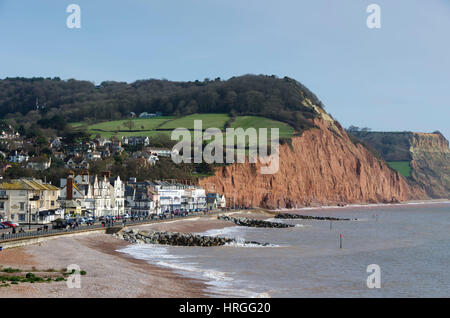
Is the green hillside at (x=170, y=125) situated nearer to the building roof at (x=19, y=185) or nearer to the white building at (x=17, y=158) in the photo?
the white building at (x=17, y=158)

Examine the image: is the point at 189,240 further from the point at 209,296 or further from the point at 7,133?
the point at 7,133

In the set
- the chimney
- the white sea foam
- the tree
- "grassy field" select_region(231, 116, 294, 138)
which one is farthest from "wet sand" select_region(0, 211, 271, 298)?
the tree

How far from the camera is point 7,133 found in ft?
458

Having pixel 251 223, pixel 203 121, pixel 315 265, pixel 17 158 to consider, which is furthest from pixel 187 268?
pixel 203 121

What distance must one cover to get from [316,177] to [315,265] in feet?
357

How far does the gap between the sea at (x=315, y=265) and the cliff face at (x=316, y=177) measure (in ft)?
192

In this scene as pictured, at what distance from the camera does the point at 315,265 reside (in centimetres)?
4162

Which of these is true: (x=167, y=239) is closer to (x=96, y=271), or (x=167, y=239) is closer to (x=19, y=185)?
(x=19, y=185)

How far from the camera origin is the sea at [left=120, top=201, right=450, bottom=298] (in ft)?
104

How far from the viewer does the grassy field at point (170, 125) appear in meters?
153

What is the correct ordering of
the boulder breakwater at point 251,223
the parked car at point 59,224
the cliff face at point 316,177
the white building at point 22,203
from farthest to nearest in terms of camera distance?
the cliff face at point 316,177, the boulder breakwater at point 251,223, the white building at point 22,203, the parked car at point 59,224

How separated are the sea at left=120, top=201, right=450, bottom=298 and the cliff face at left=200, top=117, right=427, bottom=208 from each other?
192 ft

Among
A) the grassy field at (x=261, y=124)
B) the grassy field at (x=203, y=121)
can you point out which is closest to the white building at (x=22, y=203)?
the grassy field at (x=203, y=121)

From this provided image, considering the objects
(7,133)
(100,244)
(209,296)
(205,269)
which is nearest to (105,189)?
(100,244)
